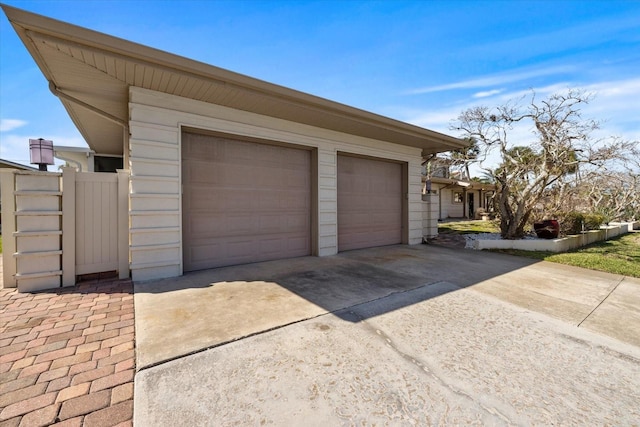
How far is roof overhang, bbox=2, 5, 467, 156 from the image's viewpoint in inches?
110

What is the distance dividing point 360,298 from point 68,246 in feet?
13.0

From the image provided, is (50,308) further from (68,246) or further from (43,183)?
(43,183)

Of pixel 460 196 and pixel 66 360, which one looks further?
pixel 460 196

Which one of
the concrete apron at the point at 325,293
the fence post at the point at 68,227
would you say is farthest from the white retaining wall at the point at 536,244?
the fence post at the point at 68,227

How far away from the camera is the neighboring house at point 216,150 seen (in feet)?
11.2

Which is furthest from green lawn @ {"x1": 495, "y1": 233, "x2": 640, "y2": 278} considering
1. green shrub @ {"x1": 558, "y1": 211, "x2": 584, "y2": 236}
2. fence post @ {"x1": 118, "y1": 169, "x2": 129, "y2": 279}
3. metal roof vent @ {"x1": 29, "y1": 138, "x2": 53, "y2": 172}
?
metal roof vent @ {"x1": 29, "y1": 138, "x2": 53, "y2": 172}

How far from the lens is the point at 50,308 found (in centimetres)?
293

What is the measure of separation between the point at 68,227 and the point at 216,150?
233 cm

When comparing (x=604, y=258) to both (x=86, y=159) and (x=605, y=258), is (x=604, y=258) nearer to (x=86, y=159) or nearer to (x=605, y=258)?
(x=605, y=258)

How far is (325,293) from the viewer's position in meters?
3.42

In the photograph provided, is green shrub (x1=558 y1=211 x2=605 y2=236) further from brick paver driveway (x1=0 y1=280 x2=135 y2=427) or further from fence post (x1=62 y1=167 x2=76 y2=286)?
fence post (x1=62 y1=167 x2=76 y2=286)

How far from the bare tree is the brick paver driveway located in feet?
27.9

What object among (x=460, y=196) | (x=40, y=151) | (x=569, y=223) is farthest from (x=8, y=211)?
(x=460, y=196)

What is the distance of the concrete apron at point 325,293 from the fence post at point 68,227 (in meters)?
0.94
